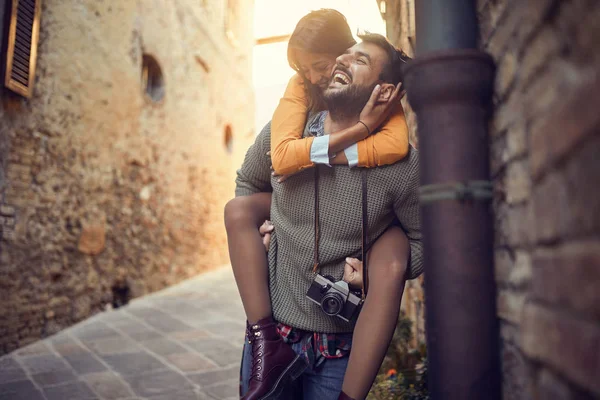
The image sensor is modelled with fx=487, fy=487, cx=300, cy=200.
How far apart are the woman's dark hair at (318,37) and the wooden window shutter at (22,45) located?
9.80 feet

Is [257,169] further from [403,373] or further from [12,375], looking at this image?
[12,375]

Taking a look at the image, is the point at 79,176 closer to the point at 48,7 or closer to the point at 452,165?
the point at 48,7

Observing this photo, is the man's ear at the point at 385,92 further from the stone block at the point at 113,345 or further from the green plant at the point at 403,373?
the stone block at the point at 113,345

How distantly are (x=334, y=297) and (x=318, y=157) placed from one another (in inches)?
15.6

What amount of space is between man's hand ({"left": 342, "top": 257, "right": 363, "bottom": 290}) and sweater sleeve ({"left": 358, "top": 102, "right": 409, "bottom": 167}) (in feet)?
0.93

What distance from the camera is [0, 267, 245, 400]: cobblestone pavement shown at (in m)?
3.20

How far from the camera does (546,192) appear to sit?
0.84 meters

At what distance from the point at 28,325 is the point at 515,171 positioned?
429 centimetres

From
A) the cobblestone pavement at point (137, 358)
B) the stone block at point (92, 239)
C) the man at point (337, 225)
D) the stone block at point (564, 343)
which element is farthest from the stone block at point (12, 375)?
the stone block at point (564, 343)

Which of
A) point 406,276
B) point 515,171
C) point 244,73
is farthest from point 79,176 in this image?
point 244,73

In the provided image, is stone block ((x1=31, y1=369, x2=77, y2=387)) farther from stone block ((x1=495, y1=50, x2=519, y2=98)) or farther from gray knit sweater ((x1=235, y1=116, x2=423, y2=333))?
stone block ((x1=495, y1=50, x2=519, y2=98))

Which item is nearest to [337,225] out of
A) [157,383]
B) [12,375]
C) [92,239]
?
[157,383]

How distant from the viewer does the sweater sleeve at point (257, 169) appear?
161 cm

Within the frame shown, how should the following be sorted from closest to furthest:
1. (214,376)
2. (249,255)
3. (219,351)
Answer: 1. (249,255)
2. (214,376)
3. (219,351)
